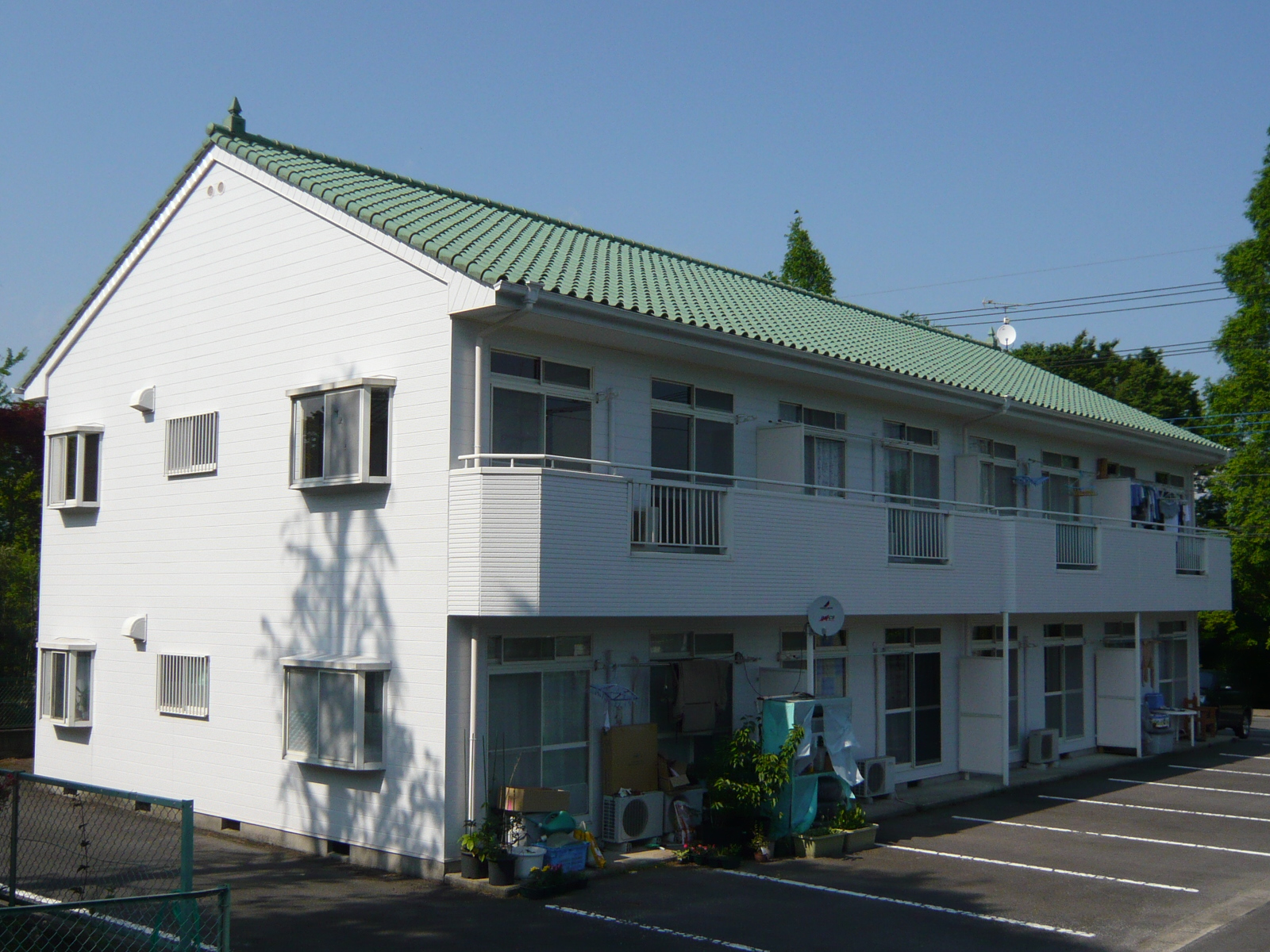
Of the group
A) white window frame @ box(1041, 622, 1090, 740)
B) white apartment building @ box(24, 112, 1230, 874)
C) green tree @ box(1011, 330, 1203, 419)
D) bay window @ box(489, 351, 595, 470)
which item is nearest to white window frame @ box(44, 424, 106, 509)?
white apartment building @ box(24, 112, 1230, 874)

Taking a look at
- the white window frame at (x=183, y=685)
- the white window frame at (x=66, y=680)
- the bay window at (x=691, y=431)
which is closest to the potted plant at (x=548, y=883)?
the bay window at (x=691, y=431)

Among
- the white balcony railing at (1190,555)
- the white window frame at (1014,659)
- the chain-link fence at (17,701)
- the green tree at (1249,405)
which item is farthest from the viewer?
the green tree at (1249,405)

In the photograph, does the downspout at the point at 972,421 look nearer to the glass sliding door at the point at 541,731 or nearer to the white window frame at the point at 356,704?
the glass sliding door at the point at 541,731

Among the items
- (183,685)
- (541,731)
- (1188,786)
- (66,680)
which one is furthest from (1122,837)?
(66,680)

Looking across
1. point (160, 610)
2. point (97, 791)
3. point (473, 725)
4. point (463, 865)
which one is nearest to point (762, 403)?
point (473, 725)

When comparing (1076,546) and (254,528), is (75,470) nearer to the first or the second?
(254,528)

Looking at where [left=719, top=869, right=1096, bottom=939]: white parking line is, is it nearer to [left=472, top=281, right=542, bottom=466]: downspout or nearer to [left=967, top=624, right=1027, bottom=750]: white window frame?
[left=472, top=281, right=542, bottom=466]: downspout

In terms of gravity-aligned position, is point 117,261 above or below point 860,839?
above

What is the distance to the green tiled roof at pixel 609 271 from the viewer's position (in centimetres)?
1323

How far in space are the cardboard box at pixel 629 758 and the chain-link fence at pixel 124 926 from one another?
510 cm

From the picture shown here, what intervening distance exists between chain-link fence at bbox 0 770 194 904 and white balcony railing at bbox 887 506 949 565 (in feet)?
31.5

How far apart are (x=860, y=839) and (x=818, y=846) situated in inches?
29.9

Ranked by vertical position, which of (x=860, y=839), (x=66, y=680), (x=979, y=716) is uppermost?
(x=66, y=680)

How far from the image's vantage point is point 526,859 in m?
11.6
